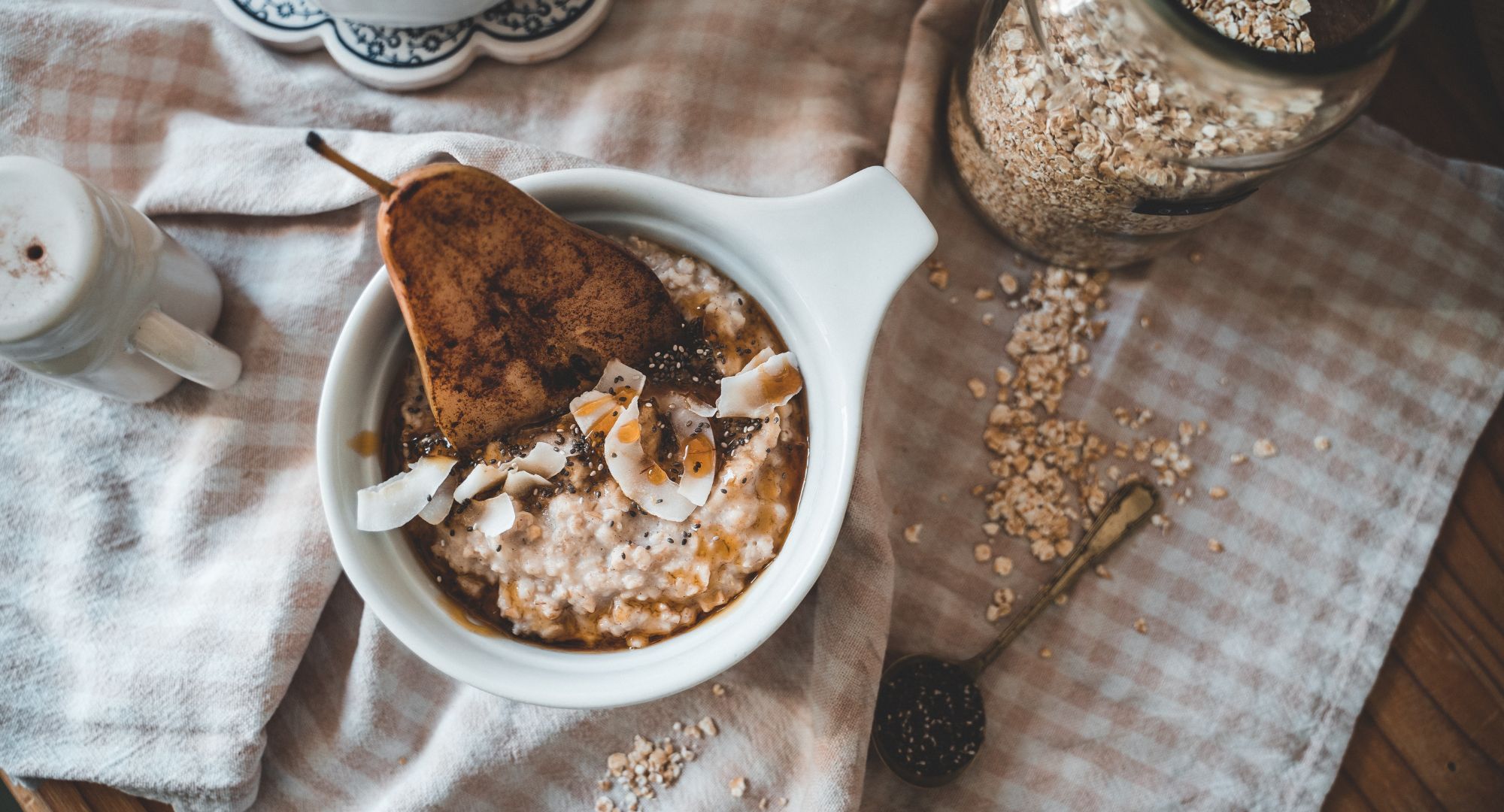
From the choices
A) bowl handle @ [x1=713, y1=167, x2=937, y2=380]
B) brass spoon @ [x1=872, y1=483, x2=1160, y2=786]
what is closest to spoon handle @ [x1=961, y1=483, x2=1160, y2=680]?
brass spoon @ [x1=872, y1=483, x2=1160, y2=786]

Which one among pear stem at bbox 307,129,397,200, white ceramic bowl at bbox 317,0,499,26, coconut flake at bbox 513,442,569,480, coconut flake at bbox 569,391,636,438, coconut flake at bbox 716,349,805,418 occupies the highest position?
pear stem at bbox 307,129,397,200

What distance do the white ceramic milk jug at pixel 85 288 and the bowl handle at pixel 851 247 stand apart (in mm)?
741

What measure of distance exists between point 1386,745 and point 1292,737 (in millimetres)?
155

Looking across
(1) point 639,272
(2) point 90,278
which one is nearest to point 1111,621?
(1) point 639,272

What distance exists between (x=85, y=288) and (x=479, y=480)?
505 millimetres

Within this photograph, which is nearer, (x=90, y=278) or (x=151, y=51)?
(x=90, y=278)

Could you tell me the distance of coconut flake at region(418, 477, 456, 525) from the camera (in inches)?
38.9

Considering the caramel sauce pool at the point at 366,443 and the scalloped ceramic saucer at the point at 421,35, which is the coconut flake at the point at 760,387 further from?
the scalloped ceramic saucer at the point at 421,35

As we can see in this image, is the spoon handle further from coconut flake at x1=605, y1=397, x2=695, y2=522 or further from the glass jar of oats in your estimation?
coconut flake at x1=605, y1=397, x2=695, y2=522

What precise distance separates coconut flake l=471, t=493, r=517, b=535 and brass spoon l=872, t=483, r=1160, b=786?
0.62 m

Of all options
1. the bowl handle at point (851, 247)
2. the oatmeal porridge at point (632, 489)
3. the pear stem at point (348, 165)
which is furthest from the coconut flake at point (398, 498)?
the bowl handle at point (851, 247)

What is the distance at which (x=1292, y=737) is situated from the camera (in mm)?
1296

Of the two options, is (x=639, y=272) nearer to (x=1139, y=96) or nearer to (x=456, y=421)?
(x=456, y=421)

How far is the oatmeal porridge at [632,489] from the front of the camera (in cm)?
97
